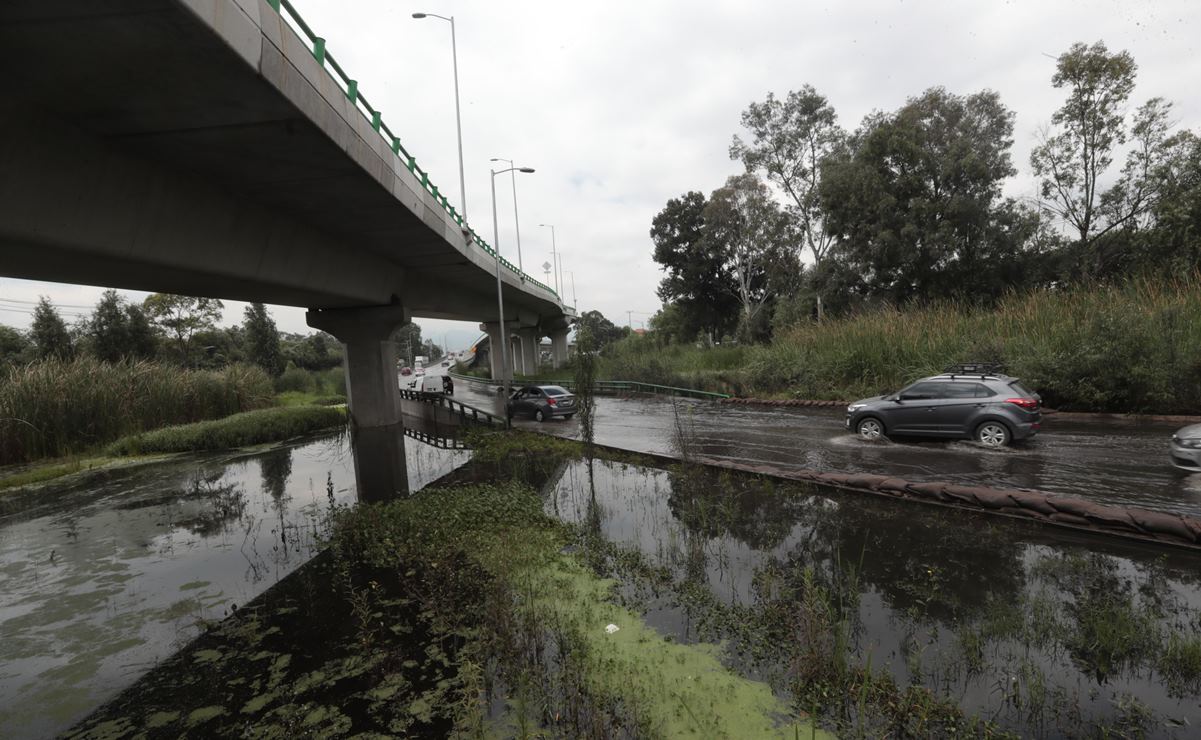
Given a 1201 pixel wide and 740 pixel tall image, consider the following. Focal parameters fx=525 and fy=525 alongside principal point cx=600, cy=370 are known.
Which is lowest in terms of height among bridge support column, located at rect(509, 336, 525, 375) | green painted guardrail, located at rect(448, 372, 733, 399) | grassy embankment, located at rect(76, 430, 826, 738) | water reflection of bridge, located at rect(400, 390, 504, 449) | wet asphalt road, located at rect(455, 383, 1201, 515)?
grassy embankment, located at rect(76, 430, 826, 738)

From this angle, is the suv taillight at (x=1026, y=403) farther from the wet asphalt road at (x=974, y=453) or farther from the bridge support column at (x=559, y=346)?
the bridge support column at (x=559, y=346)

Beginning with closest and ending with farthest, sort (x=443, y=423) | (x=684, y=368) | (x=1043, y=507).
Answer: (x=1043, y=507) → (x=443, y=423) → (x=684, y=368)

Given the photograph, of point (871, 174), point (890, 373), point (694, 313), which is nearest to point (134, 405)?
point (890, 373)

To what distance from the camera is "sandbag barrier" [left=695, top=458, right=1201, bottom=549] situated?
629 centimetres

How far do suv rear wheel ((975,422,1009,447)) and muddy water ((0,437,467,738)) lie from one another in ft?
42.2

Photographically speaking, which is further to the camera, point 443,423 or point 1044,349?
point 443,423

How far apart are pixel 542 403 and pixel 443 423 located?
4.98 meters

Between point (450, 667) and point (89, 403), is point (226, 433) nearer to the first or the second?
point (89, 403)

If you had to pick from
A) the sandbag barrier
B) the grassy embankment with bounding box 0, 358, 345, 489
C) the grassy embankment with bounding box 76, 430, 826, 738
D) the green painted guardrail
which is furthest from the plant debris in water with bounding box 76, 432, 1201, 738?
the green painted guardrail

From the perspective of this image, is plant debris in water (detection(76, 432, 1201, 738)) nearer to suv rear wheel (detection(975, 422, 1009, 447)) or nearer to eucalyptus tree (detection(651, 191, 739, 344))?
suv rear wheel (detection(975, 422, 1009, 447))

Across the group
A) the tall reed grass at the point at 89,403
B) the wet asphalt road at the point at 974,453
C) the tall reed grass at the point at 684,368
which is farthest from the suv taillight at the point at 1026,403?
the tall reed grass at the point at 89,403

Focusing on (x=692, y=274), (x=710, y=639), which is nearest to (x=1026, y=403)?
(x=710, y=639)

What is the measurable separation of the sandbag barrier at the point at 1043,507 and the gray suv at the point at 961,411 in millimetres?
4689

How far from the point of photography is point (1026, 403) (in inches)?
456
